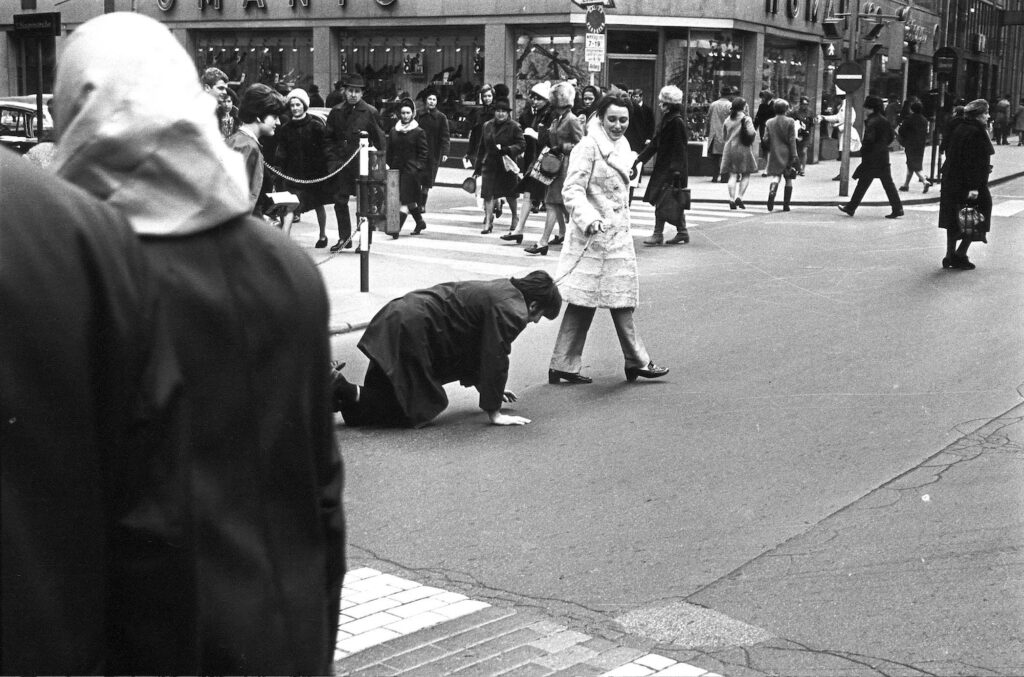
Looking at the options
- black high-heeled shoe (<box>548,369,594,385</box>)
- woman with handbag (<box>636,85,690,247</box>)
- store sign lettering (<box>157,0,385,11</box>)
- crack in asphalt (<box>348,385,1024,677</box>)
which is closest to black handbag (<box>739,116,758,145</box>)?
woman with handbag (<box>636,85,690,247</box>)

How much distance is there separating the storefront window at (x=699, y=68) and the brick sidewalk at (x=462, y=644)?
2635 centimetres

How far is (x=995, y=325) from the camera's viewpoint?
10711 mm

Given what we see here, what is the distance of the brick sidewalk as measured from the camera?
4227 mm

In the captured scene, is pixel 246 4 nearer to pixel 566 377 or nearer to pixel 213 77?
pixel 213 77

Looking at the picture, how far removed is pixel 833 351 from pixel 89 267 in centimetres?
858

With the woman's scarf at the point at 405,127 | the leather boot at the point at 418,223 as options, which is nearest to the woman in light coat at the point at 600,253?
the woman's scarf at the point at 405,127

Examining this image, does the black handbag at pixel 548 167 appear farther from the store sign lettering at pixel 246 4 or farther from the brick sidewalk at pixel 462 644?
the store sign lettering at pixel 246 4

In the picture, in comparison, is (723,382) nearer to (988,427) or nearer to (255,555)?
(988,427)

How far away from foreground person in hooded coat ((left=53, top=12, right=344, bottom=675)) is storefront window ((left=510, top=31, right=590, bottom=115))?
1129 inches

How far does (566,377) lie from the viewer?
28.9 ft

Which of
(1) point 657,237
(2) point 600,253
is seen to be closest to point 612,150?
(2) point 600,253

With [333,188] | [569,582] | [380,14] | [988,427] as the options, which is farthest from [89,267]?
[380,14]

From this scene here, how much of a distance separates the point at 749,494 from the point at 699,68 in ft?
83.7

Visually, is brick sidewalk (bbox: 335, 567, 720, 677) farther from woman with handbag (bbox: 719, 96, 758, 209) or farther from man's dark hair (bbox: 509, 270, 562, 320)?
woman with handbag (bbox: 719, 96, 758, 209)
